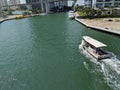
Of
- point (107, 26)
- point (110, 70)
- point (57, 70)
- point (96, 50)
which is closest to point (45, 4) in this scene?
point (107, 26)

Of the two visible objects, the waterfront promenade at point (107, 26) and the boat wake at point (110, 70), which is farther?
the waterfront promenade at point (107, 26)

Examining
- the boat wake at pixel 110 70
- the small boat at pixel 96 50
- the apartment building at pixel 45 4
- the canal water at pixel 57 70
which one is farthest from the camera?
the apartment building at pixel 45 4

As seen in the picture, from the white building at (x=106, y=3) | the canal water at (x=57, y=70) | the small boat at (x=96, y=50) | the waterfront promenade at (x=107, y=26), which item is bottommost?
the canal water at (x=57, y=70)

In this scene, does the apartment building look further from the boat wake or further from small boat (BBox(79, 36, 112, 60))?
the boat wake

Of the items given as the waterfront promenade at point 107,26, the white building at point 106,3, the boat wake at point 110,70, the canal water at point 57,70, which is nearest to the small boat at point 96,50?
the boat wake at point 110,70

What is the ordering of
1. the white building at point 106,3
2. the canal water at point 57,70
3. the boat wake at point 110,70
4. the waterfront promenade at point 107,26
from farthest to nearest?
1. the white building at point 106,3
2. the waterfront promenade at point 107,26
3. the canal water at point 57,70
4. the boat wake at point 110,70

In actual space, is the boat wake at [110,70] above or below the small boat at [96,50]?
below

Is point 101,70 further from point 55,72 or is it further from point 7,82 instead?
point 7,82

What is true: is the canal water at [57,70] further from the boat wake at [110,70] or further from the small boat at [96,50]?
the small boat at [96,50]

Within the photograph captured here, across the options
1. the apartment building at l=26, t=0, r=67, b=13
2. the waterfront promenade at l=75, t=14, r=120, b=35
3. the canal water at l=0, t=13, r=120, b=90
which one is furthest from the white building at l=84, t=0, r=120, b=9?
the canal water at l=0, t=13, r=120, b=90

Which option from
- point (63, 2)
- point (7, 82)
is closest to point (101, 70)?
point (7, 82)
